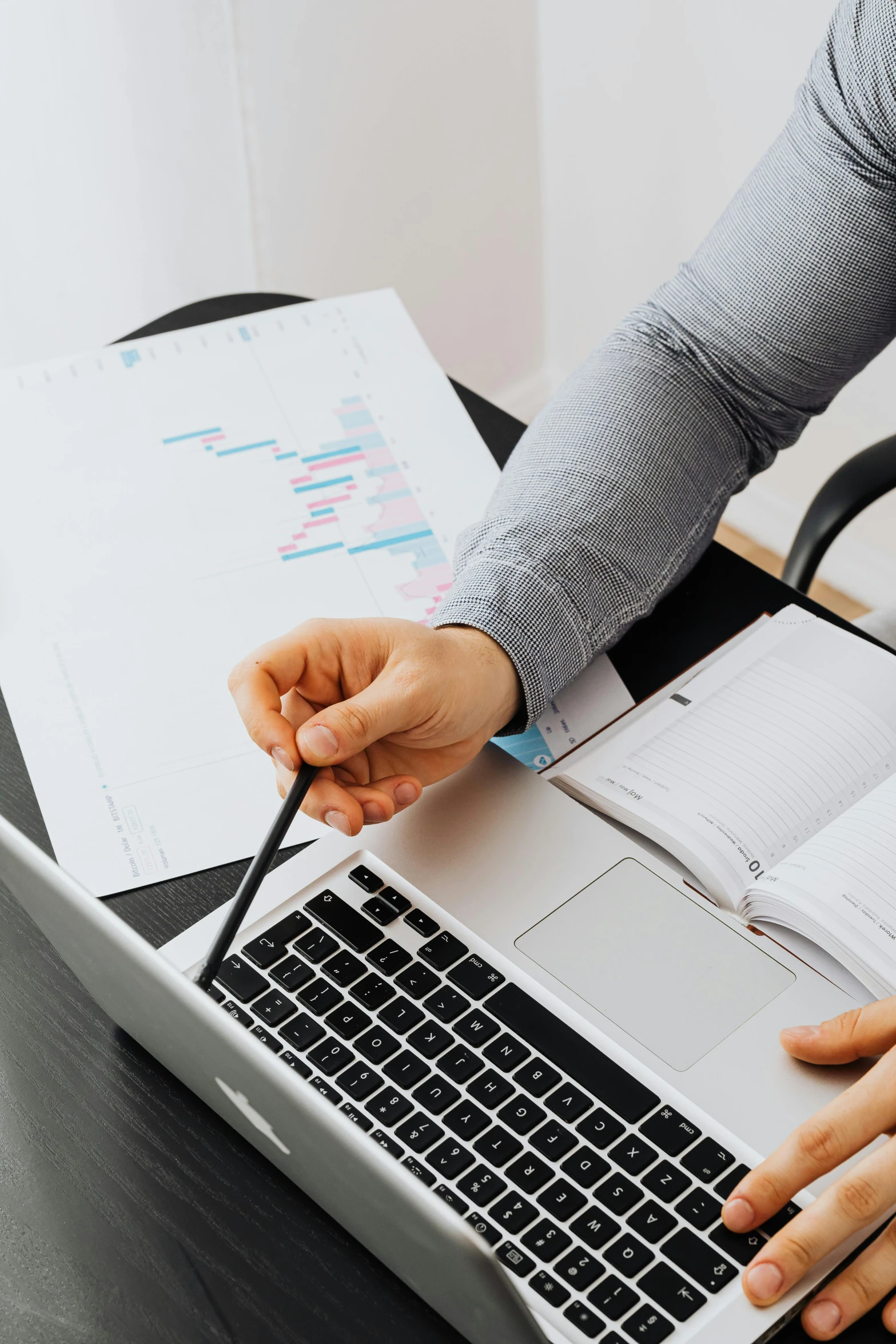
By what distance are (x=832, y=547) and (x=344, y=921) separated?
1650 mm

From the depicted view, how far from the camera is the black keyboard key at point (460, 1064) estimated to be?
1.80 ft

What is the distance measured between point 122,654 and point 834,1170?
0.52 meters

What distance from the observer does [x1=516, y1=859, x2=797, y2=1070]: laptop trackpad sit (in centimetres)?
57

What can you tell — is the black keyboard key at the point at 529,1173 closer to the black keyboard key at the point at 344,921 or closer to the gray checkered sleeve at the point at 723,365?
the black keyboard key at the point at 344,921

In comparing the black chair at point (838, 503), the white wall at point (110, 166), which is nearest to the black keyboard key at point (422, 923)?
the black chair at point (838, 503)

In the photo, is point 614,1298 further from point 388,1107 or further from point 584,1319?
point 388,1107

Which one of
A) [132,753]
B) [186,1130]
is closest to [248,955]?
[186,1130]

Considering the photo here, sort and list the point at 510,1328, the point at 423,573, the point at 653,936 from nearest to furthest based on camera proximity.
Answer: the point at 510,1328
the point at 653,936
the point at 423,573

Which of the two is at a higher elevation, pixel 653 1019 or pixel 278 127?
pixel 278 127

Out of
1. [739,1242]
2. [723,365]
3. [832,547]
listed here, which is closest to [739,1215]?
[739,1242]

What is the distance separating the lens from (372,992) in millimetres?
579

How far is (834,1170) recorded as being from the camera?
0.52 metres

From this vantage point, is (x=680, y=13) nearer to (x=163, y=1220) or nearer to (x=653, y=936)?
(x=653, y=936)

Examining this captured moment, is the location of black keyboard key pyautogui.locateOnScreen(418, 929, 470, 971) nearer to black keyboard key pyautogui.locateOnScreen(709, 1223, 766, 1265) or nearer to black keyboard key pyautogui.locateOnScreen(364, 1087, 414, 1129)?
black keyboard key pyautogui.locateOnScreen(364, 1087, 414, 1129)
